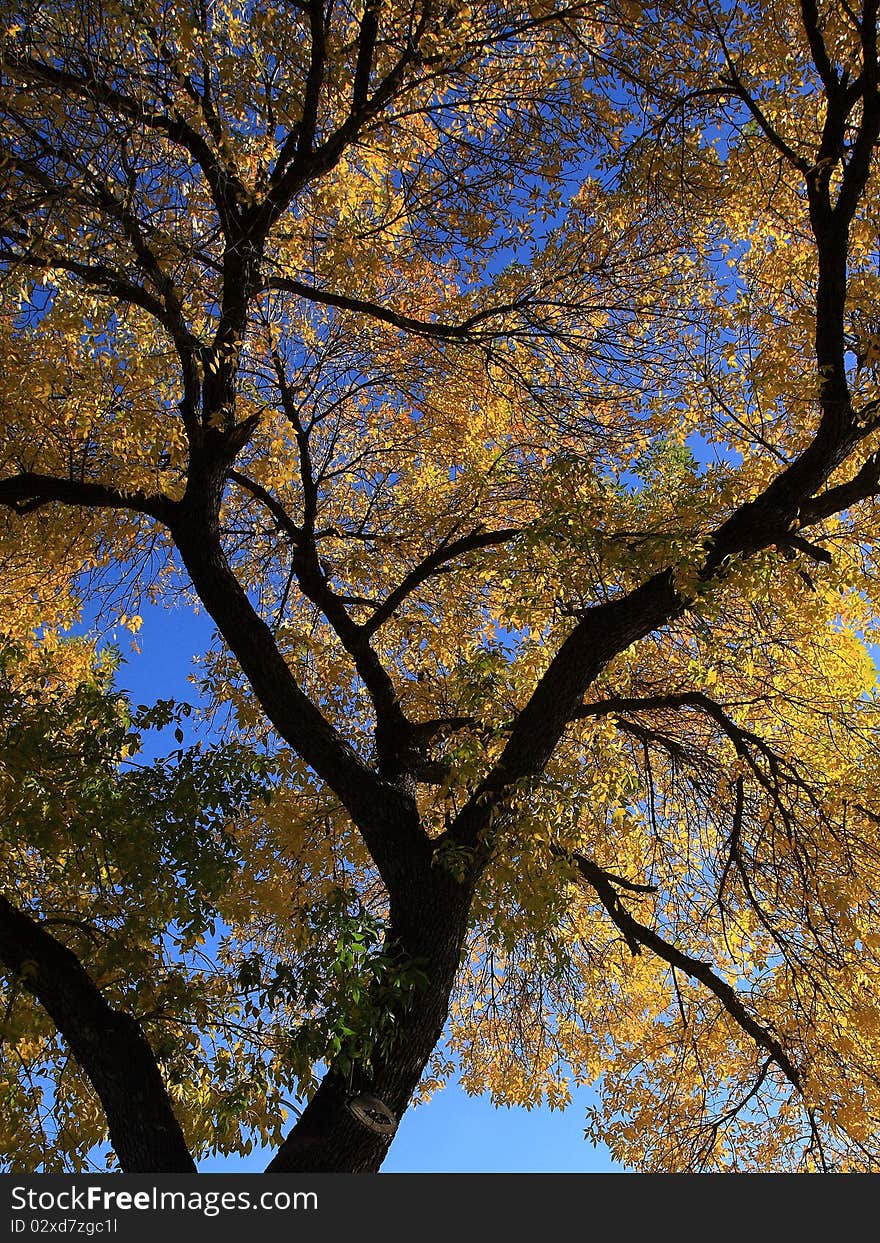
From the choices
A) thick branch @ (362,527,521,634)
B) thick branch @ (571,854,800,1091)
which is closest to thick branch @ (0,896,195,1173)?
thick branch @ (362,527,521,634)

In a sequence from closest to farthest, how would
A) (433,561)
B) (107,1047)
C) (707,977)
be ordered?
(107,1047)
(707,977)
(433,561)

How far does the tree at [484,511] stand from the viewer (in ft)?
15.7

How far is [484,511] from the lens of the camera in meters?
8.00

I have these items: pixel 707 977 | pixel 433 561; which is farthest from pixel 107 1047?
pixel 707 977

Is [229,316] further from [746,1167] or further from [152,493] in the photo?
[746,1167]

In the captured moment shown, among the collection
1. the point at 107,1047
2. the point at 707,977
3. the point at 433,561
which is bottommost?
the point at 107,1047

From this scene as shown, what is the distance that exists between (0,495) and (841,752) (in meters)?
6.39

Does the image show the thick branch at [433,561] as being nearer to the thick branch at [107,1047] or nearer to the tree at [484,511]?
the tree at [484,511]

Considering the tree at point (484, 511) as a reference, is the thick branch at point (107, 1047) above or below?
below

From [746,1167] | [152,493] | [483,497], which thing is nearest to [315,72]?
[152,493]

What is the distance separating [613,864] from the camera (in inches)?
336

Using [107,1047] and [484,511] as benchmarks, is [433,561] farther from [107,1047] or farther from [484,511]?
[107,1047]

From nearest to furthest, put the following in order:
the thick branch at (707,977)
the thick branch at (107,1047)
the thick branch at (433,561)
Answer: the thick branch at (107,1047) → the thick branch at (707,977) → the thick branch at (433,561)

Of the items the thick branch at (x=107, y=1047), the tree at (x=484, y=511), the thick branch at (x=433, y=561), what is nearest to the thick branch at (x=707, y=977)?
the tree at (x=484, y=511)
